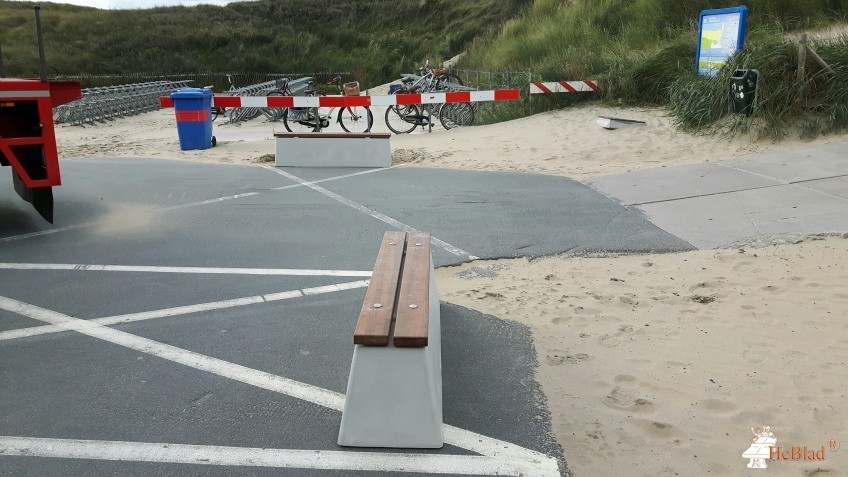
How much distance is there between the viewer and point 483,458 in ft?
11.2

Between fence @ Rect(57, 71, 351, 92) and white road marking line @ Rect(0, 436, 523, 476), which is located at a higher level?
fence @ Rect(57, 71, 351, 92)

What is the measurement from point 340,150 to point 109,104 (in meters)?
14.7

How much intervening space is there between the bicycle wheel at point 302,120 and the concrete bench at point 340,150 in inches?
163

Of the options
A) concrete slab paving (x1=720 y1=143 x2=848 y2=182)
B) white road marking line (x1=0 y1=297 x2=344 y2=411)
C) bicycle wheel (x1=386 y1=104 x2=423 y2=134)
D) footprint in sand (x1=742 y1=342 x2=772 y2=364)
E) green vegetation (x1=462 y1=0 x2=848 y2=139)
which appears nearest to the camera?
white road marking line (x1=0 y1=297 x2=344 y2=411)

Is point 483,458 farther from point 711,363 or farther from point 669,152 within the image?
point 669,152

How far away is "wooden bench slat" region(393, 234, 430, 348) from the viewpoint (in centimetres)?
340

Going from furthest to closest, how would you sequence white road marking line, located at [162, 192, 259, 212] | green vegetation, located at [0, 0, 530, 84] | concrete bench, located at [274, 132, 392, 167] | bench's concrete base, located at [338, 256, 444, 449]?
green vegetation, located at [0, 0, 530, 84], concrete bench, located at [274, 132, 392, 167], white road marking line, located at [162, 192, 259, 212], bench's concrete base, located at [338, 256, 444, 449]

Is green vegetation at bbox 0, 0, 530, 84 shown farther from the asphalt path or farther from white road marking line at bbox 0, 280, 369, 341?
white road marking line at bbox 0, 280, 369, 341

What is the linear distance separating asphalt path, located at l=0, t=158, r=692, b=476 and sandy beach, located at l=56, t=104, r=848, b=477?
238 mm

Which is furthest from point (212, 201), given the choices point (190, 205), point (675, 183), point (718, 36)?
point (718, 36)

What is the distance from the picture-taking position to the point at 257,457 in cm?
344

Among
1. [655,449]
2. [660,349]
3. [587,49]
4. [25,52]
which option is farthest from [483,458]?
[25,52]

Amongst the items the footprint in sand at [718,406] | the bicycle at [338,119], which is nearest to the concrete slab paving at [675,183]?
the footprint in sand at [718,406]

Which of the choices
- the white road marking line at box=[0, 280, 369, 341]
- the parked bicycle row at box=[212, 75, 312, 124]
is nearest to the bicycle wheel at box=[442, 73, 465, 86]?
the parked bicycle row at box=[212, 75, 312, 124]
